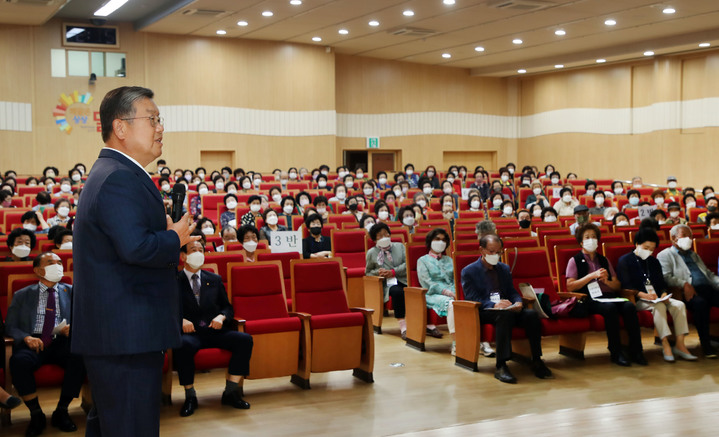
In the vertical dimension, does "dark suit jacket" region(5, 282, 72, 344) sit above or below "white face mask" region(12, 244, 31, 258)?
below

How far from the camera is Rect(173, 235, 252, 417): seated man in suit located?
4.88m

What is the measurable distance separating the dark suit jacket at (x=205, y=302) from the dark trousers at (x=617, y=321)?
10.2ft

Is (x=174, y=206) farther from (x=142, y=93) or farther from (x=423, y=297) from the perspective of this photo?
(x=423, y=297)

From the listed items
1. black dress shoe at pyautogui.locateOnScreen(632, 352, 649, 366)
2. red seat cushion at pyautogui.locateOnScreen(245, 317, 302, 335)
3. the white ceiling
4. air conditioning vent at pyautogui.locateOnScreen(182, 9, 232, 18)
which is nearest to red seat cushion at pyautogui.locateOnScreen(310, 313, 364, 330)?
red seat cushion at pyautogui.locateOnScreen(245, 317, 302, 335)

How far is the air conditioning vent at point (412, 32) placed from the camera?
17.2m

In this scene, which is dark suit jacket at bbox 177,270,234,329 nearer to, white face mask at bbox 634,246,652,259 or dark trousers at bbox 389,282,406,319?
dark trousers at bbox 389,282,406,319

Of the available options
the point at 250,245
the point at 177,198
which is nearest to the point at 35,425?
the point at 177,198

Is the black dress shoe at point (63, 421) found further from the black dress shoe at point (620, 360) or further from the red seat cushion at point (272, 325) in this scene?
the black dress shoe at point (620, 360)

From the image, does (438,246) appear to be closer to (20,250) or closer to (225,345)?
(225,345)

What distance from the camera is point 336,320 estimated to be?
547 cm

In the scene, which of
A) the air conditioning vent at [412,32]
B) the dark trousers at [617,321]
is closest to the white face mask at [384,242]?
the dark trousers at [617,321]

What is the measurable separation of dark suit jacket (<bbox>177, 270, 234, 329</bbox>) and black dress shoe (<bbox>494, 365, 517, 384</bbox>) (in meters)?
2.10

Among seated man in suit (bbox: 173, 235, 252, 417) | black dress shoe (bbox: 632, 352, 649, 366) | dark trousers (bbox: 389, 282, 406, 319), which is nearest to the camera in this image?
seated man in suit (bbox: 173, 235, 252, 417)

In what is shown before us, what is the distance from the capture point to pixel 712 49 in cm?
1789
